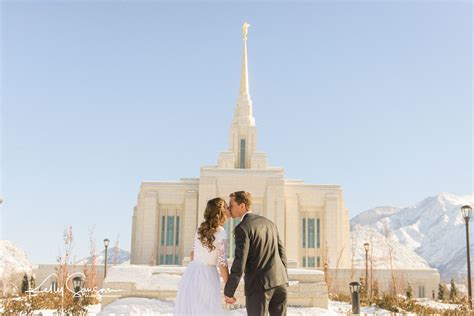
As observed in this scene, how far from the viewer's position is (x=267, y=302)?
6719 millimetres

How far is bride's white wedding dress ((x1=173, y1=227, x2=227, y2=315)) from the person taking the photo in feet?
22.4

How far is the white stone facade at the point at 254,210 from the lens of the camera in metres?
45.0

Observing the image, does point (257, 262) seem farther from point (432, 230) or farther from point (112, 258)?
point (432, 230)

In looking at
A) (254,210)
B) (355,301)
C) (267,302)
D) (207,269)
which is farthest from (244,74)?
(267,302)

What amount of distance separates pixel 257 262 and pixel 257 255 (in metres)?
0.08

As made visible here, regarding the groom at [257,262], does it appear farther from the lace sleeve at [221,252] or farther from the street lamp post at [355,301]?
the street lamp post at [355,301]

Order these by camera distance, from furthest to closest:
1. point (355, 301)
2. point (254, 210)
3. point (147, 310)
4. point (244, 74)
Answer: point (244, 74)
point (254, 210)
point (147, 310)
point (355, 301)

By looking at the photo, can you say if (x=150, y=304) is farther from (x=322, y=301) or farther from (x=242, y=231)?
(x=242, y=231)

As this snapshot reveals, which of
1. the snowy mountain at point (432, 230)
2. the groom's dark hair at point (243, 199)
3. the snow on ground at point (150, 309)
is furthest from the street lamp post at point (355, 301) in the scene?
the snowy mountain at point (432, 230)

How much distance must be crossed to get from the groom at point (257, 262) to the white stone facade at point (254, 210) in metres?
37.4

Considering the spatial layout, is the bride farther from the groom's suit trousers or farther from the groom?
the groom's suit trousers

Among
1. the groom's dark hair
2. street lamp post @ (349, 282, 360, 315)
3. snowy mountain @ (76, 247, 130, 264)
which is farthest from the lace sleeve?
snowy mountain @ (76, 247, 130, 264)

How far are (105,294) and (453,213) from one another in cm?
16839

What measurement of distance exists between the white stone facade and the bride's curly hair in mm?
37538
